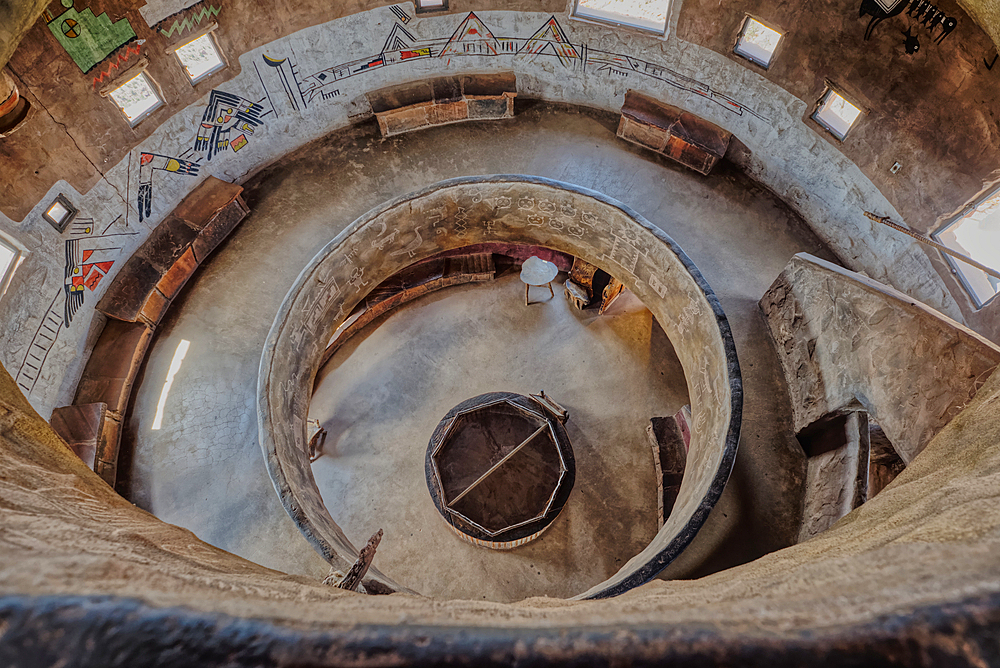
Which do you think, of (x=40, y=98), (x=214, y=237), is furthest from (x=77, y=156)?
(x=214, y=237)

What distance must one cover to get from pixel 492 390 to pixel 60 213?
7.45 metres

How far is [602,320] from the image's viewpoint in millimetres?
11211

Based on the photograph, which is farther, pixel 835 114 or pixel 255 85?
pixel 255 85

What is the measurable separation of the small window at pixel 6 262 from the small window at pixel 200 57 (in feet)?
11.7

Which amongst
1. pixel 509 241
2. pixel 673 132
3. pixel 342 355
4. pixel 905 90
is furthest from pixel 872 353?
pixel 342 355

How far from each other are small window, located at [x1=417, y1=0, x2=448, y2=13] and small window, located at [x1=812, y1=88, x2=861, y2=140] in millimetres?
6488

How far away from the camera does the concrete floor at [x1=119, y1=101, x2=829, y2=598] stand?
5.88 m

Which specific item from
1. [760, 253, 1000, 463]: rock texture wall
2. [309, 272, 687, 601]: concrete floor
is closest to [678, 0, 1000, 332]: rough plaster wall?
[760, 253, 1000, 463]: rock texture wall

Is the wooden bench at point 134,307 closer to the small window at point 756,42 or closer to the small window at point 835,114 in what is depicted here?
the small window at point 756,42

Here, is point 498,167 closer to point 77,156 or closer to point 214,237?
point 214,237

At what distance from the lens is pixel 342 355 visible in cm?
1106

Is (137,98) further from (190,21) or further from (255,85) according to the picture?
(255,85)

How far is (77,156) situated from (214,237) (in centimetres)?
188

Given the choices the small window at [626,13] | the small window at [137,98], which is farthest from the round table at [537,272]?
the small window at [137,98]
